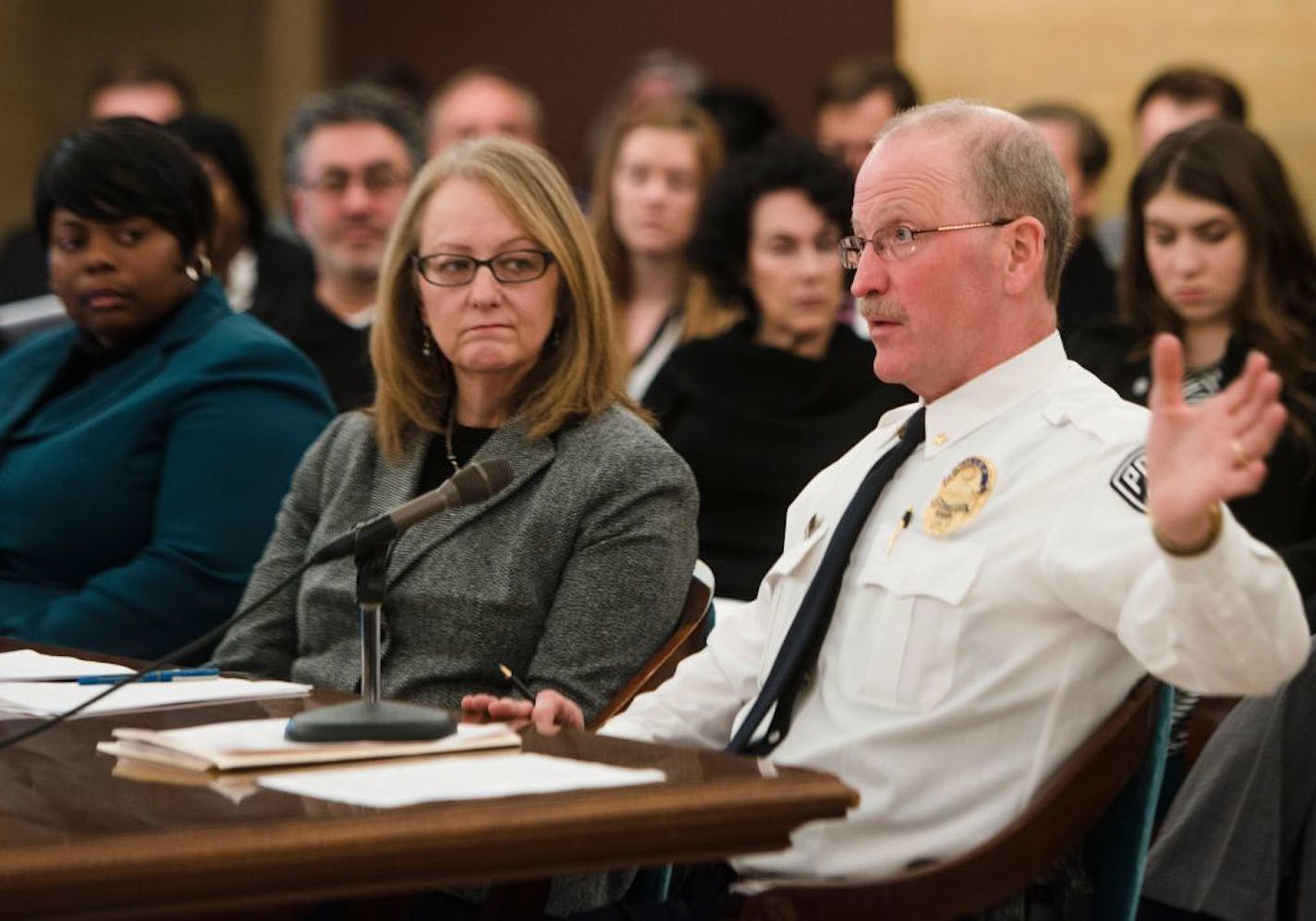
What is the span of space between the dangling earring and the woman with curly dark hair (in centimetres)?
98

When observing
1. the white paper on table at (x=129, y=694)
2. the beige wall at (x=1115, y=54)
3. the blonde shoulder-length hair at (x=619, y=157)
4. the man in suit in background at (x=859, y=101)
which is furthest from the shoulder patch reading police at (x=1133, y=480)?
the beige wall at (x=1115, y=54)

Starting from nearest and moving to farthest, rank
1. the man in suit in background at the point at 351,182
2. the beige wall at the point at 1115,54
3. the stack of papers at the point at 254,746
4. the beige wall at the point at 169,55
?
1. the stack of papers at the point at 254,746
2. the man in suit in background at the point at 351,182
3. the beige wall at the point at 1115,54
4. the beige wall at the point at 169,55

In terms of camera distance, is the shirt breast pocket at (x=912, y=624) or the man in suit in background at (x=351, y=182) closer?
the shirt breast pocket at (x=912, y=624)

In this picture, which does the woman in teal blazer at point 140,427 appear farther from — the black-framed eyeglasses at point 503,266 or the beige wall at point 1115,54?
the beige wall at point 1115,54

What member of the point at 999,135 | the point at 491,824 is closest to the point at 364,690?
the point at 491,824

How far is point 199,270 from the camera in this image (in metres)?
3.87

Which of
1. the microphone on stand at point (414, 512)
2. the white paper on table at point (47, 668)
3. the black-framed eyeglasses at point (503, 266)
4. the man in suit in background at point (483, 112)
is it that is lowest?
the white paper on table at point (47, 668)

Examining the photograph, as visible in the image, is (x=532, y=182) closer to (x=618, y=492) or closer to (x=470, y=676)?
(x=618, y=492)

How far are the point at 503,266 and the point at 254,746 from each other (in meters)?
1.29

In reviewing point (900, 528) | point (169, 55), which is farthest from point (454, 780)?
point (169, 55)

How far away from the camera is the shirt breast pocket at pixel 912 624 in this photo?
7.73 ft

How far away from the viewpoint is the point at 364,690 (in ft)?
7.25

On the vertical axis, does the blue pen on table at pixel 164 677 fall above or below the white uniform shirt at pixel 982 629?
below

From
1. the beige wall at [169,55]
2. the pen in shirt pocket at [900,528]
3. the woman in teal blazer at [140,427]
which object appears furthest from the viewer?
the beige wall at [169,55]
